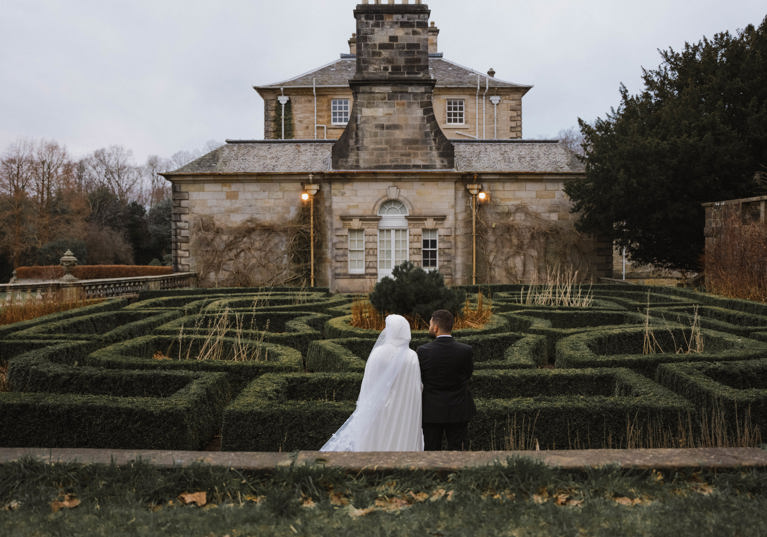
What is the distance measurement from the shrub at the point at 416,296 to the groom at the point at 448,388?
4095 mm

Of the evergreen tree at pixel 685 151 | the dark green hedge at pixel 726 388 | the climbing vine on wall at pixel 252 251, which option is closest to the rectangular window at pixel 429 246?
the climbing vine on wall at pixel 252 251

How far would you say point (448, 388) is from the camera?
14.6ft

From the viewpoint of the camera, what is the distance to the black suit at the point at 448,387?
4402 millimetres

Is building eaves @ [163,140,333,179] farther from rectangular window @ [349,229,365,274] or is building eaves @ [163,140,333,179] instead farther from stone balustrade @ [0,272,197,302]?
stone balustrade @ [0,272,197,302]

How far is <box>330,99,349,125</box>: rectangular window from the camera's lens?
1152 inches

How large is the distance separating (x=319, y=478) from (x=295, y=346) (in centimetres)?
489

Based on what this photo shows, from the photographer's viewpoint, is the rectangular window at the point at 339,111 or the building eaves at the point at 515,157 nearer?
the building eaves at the point at 515,157

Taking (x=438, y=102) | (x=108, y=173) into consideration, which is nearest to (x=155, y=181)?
(x=108, y=173)

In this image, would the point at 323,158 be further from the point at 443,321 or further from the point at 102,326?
the point at 443,321

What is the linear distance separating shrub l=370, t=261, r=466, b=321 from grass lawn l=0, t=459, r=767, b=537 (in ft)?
16.9

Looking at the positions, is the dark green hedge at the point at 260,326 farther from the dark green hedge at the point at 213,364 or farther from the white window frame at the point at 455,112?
the white window frame at the point at 455,112

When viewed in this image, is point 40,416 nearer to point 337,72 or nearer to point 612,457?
point 612,457

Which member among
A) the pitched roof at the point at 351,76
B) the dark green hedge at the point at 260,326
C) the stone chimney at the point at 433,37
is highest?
the stone chimney at the point at 433,37

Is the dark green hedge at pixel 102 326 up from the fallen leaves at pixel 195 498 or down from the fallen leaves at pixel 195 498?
Answer: up
